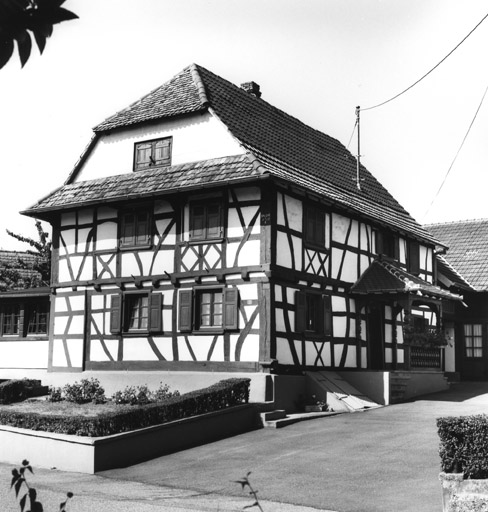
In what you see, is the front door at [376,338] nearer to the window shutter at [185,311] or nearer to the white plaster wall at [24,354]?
the window shutter at [185,311]

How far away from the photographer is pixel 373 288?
78.1ft

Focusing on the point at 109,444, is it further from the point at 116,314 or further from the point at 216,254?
the point at 116,314

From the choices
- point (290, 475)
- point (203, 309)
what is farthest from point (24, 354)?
point (290, 475)

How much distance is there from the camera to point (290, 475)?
1307cm

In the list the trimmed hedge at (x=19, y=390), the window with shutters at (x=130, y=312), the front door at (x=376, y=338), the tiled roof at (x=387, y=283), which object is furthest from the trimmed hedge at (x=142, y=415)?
the front door at (x=376, y=338)

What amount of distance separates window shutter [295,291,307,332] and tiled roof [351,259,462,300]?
2.86 m

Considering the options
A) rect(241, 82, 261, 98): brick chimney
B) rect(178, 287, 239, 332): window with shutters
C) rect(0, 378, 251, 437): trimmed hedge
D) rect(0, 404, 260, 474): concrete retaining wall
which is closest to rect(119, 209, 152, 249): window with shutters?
rect(178, 287, 239, 332): window with shutters

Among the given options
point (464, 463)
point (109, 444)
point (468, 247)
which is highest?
point (468, 247)

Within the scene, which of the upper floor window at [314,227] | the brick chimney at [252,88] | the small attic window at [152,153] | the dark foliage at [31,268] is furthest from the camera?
the dark foliage at [31,268]

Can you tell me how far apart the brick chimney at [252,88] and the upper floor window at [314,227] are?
8020 mm

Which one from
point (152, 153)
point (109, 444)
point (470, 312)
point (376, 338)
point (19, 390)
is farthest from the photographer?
point (470, 312)

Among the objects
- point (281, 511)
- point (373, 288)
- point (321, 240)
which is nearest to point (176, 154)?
point (321, 240)

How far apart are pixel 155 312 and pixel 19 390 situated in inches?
174

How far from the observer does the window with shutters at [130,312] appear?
887 inches
